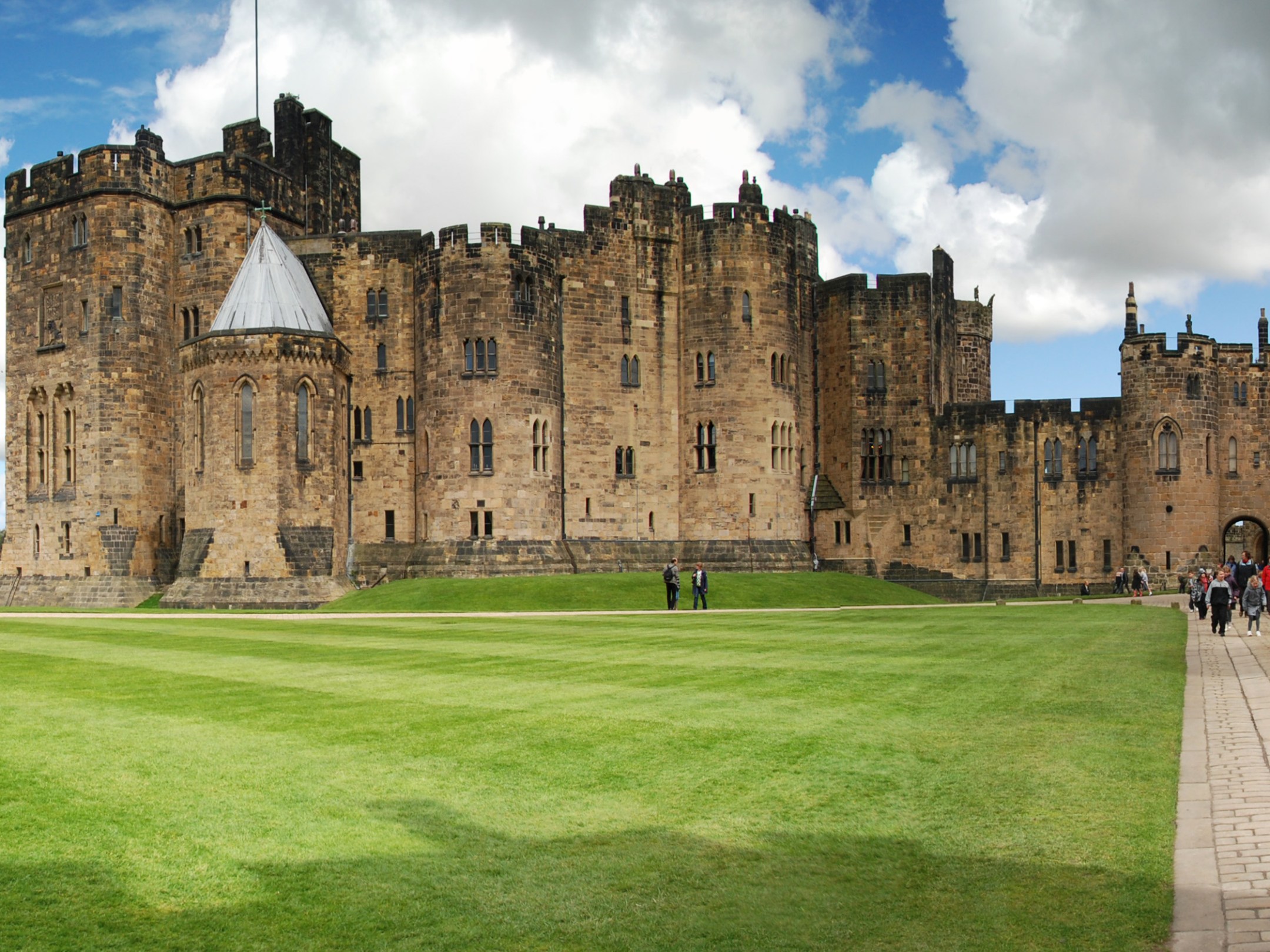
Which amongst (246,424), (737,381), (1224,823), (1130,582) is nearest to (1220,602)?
(1224,823)

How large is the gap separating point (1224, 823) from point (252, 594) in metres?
43.5

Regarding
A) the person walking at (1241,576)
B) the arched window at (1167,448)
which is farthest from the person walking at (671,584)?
the arched window at (1167,448)

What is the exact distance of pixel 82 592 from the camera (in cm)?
5347

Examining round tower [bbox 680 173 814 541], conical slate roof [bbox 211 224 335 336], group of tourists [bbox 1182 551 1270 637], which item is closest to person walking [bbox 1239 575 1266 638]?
group of tourists [bbox 1182 551 1270 637]

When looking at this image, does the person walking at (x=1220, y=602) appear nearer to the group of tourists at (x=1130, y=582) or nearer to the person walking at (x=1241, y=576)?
the person walking at (x=1241, y=576)

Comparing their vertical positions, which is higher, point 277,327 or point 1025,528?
point 277,327

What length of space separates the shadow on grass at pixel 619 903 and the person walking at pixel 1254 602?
2387 cm

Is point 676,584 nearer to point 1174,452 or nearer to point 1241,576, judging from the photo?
point 1241,576

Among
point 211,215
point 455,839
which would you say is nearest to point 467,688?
point 455,839

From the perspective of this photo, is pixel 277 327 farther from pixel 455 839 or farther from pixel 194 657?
pixel 455 839

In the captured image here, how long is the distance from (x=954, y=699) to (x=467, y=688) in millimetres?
6419

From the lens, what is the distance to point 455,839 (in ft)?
29.8

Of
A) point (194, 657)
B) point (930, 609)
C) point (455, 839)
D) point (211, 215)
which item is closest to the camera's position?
point (455, 839)

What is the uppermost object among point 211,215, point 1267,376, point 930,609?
point 211,215
